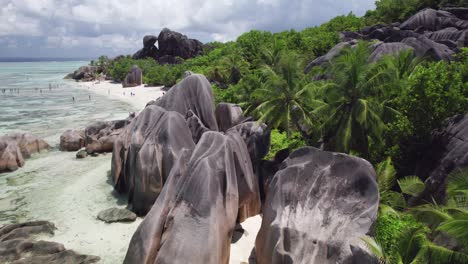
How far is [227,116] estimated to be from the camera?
2383 cm

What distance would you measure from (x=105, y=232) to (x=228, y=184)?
7204mm

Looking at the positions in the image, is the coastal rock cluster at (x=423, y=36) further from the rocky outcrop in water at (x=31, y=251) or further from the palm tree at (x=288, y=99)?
the rocky outcrop in water at (x=31, y=251)

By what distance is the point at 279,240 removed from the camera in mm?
10719

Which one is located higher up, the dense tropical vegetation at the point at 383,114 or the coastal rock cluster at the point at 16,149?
the dense tropical vegetation at the point at 383,114

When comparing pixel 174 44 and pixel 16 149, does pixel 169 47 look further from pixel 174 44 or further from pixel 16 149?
pixel 16 149

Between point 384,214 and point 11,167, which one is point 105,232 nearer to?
point 384,214

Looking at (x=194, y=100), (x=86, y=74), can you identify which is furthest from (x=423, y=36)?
(x=86, y=74)

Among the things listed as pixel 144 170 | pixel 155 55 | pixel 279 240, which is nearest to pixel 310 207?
pixel 279 240

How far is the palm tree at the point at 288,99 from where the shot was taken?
62.9 ft

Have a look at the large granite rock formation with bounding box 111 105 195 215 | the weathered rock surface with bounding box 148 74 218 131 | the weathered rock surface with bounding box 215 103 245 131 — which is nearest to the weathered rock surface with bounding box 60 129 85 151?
the weathered rock surface with bounding box 148 74 218 131

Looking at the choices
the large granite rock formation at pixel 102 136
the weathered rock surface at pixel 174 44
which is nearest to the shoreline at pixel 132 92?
the large granite rock formation at pixel 102 136

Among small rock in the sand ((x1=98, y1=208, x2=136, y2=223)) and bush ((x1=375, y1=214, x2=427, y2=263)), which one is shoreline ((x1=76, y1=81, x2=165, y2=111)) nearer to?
small rock in the sand ((x1=98, y1=208, x2=136, y2=223))

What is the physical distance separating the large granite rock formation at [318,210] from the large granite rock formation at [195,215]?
65.0 inches

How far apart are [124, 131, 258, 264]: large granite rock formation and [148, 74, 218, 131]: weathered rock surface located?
933cm
